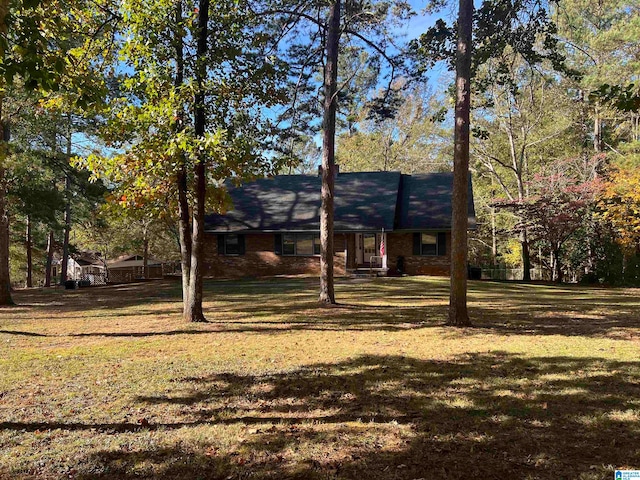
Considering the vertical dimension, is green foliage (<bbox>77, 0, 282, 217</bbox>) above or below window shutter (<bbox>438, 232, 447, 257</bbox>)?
above

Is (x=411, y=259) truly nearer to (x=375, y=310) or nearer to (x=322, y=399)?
(x=375, y=310)

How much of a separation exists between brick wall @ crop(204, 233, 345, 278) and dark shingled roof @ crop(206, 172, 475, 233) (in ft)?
3.16

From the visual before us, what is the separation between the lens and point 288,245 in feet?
77.3

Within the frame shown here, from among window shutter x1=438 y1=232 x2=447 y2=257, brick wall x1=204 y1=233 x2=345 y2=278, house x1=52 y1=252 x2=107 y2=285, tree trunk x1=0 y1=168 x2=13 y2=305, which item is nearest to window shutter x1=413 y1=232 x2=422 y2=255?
window shutter x1=438 y1=232 x2=447 y2=257

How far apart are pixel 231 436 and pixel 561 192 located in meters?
23.8

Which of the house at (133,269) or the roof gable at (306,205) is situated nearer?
the roof gable at (306,205)

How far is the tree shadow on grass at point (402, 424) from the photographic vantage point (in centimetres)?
335

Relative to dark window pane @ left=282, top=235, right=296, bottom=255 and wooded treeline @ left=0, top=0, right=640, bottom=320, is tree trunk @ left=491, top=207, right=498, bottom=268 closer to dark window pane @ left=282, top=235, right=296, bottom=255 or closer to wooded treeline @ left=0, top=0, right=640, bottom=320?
wooded treeline @ left=0, top=0, right=640, bottom=320

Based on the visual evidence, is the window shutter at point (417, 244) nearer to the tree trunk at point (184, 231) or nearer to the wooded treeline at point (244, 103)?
the wooded treeline at point (244, 103)

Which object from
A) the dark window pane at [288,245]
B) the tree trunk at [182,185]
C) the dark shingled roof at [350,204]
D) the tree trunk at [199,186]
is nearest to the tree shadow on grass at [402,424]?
the tree trunk at [199,186]

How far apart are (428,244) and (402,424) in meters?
18.7

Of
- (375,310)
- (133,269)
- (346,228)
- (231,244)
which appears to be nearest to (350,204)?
(346,228)

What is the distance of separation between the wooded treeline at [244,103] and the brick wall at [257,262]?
6.17 m

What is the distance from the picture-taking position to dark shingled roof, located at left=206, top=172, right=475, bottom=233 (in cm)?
2208
